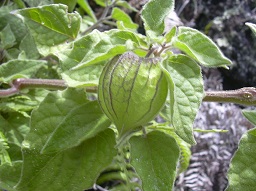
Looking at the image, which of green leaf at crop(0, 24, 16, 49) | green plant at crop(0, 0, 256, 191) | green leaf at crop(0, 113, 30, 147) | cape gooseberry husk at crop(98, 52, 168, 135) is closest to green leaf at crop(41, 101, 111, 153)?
green plant at crop(0, 0, 256, 191)

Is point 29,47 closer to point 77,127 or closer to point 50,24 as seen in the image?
point 50,24

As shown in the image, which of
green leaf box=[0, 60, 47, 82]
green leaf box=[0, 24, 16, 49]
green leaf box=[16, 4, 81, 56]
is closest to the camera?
green leaf box=[16, 4, 81, 56]

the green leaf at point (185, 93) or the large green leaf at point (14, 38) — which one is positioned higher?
the green leaf at point (185, 93)

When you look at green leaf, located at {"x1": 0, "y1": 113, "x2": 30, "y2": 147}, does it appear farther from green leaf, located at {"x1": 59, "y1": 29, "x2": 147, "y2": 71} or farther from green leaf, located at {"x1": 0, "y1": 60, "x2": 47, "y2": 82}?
green leaf, located at {"x1": 59, "y1": 29, "x2": 147, "y2": 71}

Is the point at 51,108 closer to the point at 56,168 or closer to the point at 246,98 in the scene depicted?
the point at 56,168

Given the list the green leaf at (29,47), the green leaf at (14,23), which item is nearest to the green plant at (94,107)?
the green leaf at (29,47)

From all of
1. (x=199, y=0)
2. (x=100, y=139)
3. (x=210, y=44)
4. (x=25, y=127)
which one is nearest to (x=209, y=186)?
(x=199, y=0)

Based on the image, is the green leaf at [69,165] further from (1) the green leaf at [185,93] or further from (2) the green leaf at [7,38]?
(2) the green leaf at [7,38]
